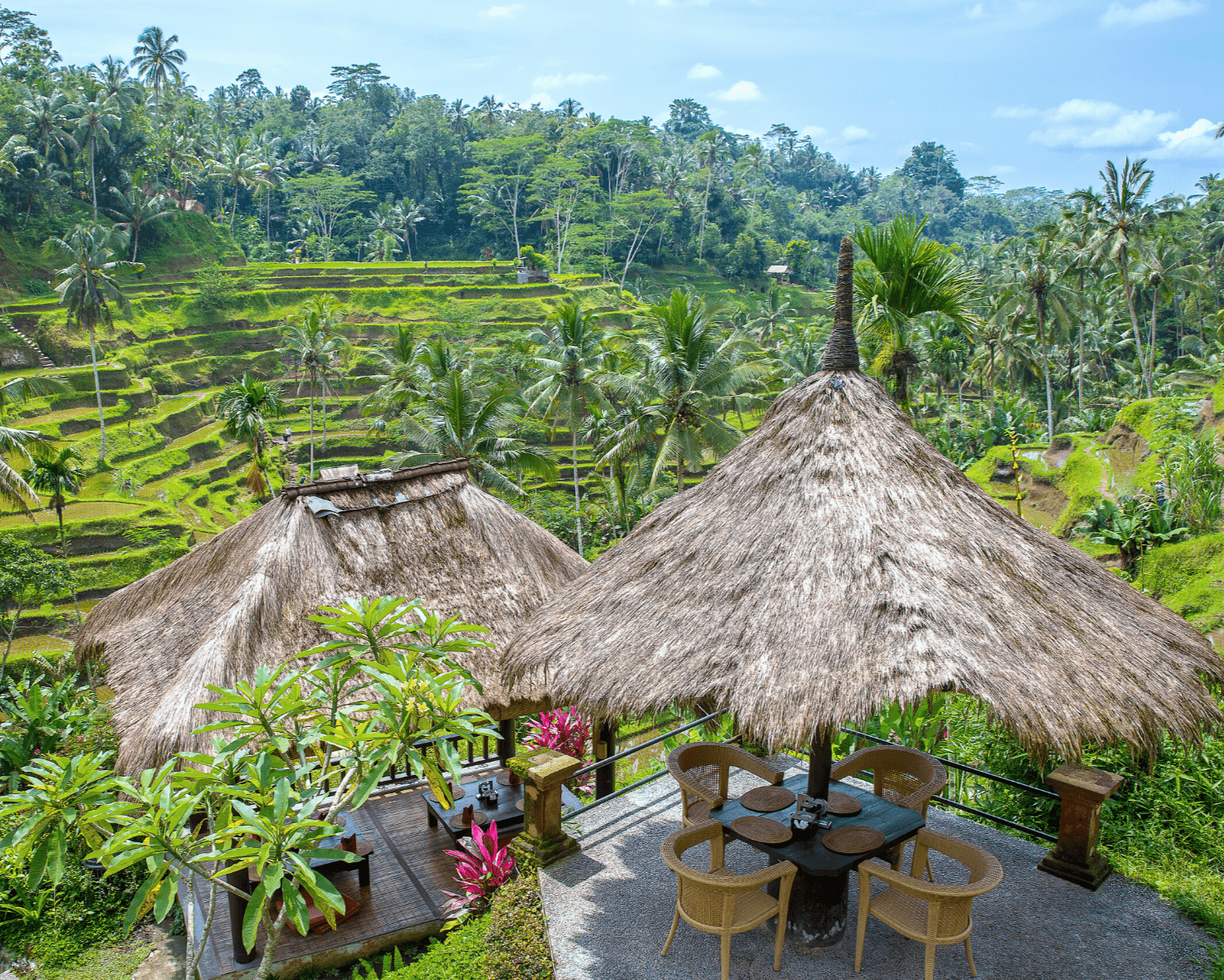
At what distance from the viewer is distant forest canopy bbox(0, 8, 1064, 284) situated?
146 ft

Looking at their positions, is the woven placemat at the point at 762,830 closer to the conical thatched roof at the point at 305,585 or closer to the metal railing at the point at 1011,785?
the metal railing at the point at 1011,785

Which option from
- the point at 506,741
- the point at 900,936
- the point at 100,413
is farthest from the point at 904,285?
the point at 100,413

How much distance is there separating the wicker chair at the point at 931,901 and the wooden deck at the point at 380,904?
4.45 m

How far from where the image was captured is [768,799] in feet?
Answer: 18.7

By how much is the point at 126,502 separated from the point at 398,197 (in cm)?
4636

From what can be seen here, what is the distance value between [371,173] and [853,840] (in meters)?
68.9

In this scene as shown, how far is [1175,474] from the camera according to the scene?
13.6 meters

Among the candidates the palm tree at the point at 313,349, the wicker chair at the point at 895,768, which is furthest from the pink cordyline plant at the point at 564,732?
the palm tree at the point at 313,349

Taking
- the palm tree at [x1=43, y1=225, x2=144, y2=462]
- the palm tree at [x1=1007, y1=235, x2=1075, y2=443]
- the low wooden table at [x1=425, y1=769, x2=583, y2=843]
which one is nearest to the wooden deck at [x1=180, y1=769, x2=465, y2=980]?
the low wooden table at [x1=425, y1=769, x2=583, y2=843]

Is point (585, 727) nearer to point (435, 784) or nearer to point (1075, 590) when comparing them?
point (435, 784)

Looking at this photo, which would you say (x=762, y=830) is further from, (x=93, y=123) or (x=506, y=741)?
(x=93, y=123)

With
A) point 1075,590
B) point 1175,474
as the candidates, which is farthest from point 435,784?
point 1175,474

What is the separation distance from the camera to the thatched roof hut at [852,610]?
4621mm

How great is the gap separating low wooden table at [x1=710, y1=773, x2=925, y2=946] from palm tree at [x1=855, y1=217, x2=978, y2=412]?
6204mm
